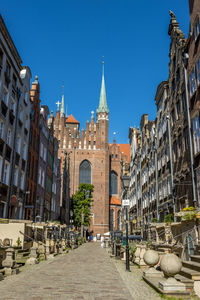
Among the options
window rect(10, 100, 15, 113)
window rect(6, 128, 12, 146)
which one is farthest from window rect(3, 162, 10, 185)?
window rect(10, 100, 15, 113)

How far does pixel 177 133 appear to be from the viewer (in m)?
22.8

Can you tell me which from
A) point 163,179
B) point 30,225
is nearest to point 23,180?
point 30,225

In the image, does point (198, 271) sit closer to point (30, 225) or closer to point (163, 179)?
point (30, 225)

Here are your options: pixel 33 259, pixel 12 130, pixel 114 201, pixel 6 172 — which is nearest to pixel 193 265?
pixel 33 259

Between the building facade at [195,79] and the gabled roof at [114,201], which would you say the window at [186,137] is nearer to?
the building facade at [195,79]

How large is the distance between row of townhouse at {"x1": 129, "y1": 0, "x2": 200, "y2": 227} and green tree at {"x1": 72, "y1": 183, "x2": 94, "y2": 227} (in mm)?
26577

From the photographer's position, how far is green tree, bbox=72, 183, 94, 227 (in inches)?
2368

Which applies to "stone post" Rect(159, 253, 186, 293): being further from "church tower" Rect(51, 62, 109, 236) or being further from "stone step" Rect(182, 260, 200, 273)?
"church tower" Rect(51, 62, 109, 236)

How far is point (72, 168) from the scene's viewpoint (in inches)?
2680

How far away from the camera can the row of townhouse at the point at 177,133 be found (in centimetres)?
1859

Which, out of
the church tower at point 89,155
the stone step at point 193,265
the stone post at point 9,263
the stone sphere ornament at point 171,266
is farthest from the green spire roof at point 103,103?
the stone sphere ornament at point 171,266

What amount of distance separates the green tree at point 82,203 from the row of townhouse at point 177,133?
26.6 m

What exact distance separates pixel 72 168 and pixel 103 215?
1224 centimetres

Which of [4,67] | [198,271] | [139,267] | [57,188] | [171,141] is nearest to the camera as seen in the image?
[198,271]
